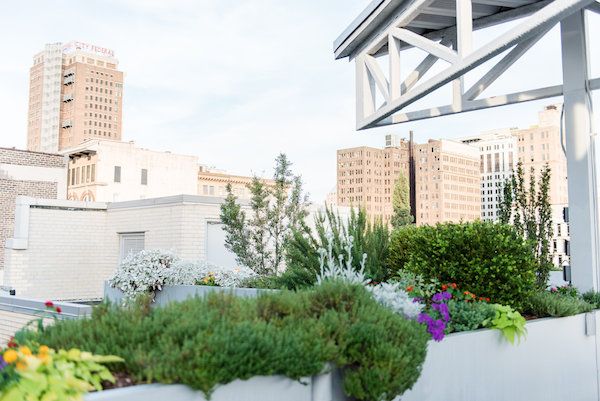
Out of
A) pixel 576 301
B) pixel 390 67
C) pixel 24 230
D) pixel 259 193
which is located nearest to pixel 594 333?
pixel 576 301

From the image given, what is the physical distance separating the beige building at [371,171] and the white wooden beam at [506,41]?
135941mm

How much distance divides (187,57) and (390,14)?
134 ft

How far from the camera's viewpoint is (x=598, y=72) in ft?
25.1

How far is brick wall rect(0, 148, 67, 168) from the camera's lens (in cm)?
2792

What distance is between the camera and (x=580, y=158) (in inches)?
290

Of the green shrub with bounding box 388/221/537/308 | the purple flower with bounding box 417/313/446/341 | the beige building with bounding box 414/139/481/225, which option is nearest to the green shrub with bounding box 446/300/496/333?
the purple flower with bounding box 417/313/446/341

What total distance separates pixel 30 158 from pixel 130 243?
12724 millimetres

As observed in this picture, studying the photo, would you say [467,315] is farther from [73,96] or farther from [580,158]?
[73,96]

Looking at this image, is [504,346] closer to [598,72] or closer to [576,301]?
[576,301]

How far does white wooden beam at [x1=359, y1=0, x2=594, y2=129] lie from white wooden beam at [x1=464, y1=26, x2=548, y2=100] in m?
1.36

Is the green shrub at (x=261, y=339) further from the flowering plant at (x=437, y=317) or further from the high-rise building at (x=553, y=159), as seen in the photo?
the high-rise building at (x=553, y=159)

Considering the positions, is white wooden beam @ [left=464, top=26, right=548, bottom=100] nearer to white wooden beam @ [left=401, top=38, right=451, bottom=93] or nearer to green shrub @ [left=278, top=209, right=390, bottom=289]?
white wooden beam @ [left=401, top=38, right=451, bottom=93]

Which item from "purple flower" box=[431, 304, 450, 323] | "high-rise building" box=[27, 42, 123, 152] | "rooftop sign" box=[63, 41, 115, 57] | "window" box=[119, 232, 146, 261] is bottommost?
"purple flower" box=[431, 304, 450, 323]

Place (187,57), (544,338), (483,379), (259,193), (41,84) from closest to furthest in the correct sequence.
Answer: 1. (483,379)
2. (544,338)
3. (259,193)
4. (187,57)
5. (41,84)
